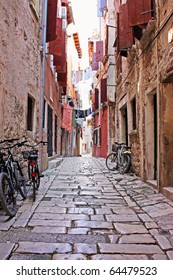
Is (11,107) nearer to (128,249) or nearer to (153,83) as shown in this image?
(153,83)

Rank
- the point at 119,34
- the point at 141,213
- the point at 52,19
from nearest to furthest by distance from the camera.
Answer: the point at 141,213 < the point at 119,34 < the point at 52,19

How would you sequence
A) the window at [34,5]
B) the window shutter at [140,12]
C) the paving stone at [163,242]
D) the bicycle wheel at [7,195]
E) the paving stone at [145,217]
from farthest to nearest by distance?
the window at [34,5]
the window shutter at [140,12]
the paving stone at [145,217]
the bicycle wheel at [7,195]
the paving stone at [163,242]

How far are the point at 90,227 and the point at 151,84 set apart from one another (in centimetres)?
345

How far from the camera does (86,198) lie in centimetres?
464

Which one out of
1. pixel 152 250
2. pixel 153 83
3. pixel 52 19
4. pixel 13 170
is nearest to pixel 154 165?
pixel 153 83

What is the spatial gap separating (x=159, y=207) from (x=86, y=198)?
127cm

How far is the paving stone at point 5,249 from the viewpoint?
7.40ft

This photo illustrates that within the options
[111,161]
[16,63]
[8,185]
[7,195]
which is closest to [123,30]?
[16,63]

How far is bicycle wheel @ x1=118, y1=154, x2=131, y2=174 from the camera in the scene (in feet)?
25.6

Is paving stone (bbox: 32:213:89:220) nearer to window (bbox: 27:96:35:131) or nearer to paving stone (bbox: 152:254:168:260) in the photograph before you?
paving stone (bbox: 152:254:168:260)

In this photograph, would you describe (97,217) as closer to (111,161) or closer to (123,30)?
(123,30)

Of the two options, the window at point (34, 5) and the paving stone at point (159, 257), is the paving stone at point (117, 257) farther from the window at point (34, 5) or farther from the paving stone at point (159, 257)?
the window at point (34, 5)

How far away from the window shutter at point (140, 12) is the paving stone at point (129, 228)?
4147 millimetres

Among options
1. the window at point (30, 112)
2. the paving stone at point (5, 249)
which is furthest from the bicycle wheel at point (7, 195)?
the window at point (30, 112)
